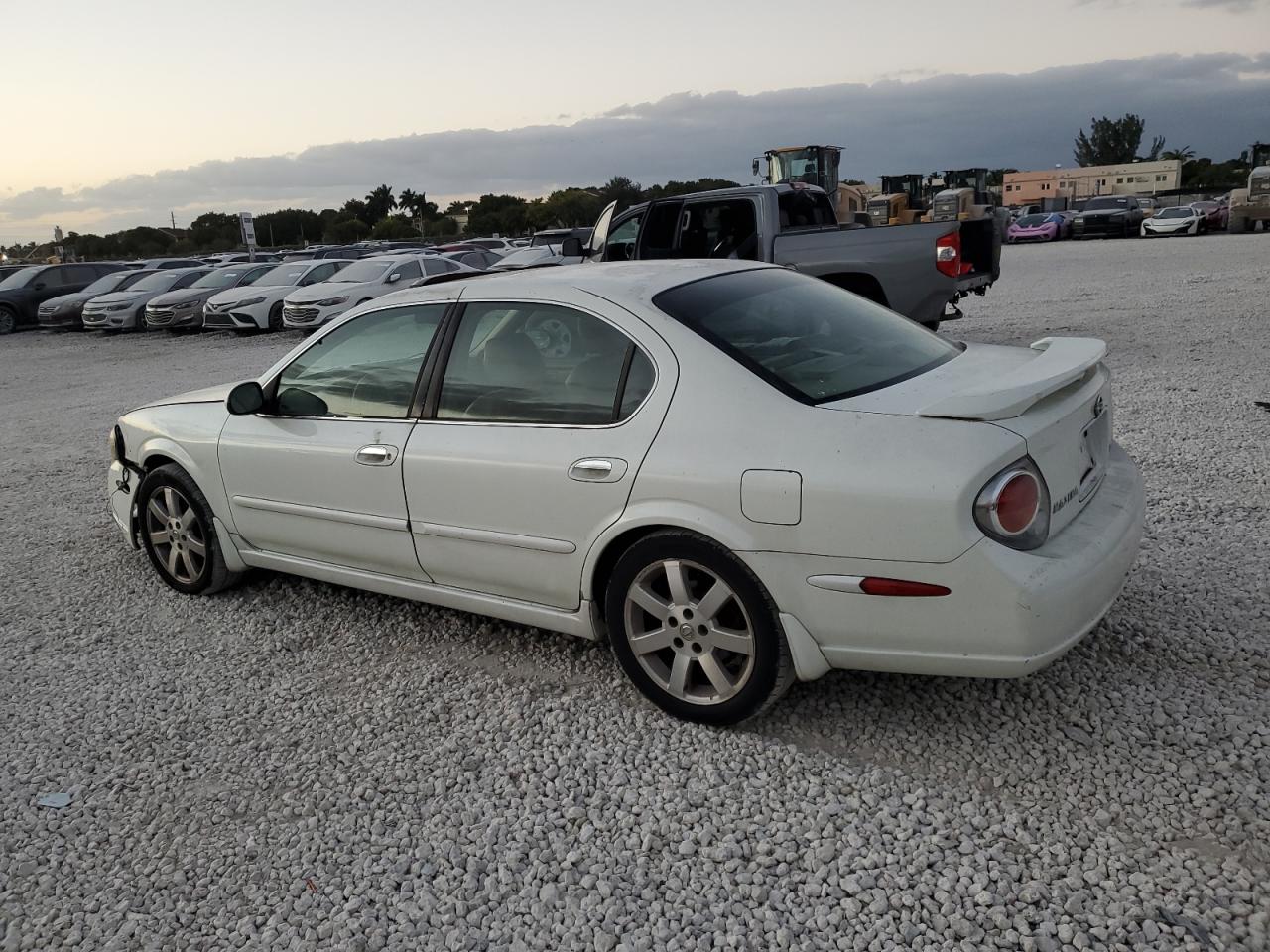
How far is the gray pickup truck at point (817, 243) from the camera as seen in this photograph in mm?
9492

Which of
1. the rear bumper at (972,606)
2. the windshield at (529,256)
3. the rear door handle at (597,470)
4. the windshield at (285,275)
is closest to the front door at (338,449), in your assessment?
the rear door handle at (597,470)

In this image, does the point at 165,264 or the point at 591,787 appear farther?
the point at 165,264

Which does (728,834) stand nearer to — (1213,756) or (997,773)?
(997,773)

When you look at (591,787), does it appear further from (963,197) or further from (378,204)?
(378,204)

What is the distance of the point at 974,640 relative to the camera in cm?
289

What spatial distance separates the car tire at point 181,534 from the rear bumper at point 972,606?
2974 millimetres

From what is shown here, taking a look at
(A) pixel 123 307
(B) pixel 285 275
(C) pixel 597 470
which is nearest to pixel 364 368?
(C) pixel 597 470

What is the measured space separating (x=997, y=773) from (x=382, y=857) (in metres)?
1.83

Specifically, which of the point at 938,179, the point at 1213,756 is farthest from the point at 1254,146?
the point at 1213,756

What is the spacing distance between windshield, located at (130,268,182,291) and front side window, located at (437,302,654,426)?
73.8 feet

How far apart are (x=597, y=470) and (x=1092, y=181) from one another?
9179 centimetres

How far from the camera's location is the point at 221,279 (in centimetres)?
2316

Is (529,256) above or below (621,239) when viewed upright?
below

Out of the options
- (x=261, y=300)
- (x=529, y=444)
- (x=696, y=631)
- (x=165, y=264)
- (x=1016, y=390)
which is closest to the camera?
(x=1016, y=390)
